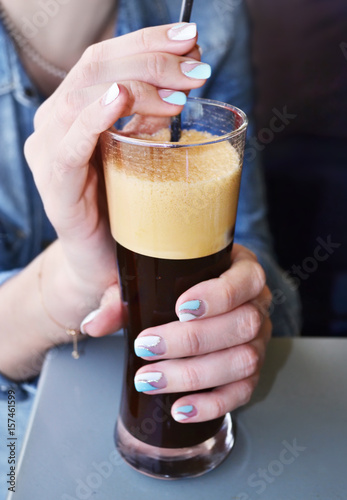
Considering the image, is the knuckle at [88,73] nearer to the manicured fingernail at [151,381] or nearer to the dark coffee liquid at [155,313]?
the dark coffee liquid at [155,313]

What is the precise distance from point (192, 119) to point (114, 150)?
0.49ft

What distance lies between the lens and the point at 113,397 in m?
0.75

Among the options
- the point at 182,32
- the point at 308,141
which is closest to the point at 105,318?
the point at 182,32

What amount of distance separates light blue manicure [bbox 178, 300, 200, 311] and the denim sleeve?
0.47m

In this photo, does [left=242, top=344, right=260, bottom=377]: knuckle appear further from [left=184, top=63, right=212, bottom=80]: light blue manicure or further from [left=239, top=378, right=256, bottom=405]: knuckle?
[left=184, top=63, right=212, bottom=80]: light blue manicure

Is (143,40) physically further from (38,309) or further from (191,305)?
(38,309)

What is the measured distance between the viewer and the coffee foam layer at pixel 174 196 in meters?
0.53

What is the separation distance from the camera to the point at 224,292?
2.03 feet

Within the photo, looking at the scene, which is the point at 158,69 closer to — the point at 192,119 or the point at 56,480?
the point at 192,119

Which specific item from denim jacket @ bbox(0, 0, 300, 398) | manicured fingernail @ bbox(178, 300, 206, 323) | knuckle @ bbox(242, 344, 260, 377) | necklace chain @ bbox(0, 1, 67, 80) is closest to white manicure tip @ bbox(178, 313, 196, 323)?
manicured fingernail @ bbox(178, 300, 206, 323)

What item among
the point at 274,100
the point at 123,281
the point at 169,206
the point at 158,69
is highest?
the point at 158,69

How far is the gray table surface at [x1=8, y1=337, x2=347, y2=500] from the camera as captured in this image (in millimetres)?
625

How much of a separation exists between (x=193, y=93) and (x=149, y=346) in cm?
74

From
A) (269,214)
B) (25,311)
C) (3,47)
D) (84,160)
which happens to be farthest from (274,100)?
(84,160)
